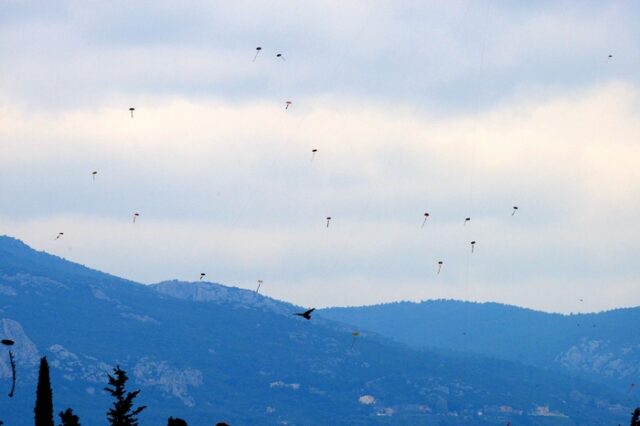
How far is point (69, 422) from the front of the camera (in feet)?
321

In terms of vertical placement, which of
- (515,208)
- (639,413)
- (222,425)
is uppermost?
(515,208)

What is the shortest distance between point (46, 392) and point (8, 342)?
14.7 feet

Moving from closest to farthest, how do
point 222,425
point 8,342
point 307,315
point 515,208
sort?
point 222,425 → point 8,342 → point 307,315 → point 515,208

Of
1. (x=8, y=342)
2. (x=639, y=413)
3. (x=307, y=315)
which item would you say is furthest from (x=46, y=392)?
(x=639, y=413)

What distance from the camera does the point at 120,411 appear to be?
105m

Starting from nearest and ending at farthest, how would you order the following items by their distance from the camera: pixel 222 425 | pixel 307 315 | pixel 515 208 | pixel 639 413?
pixel 222 425 < pixel 639 413 < pixel 307 315 < pixel 515 208

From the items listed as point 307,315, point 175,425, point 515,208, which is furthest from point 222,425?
point 515,208

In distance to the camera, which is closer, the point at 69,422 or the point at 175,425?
the point at 175,425

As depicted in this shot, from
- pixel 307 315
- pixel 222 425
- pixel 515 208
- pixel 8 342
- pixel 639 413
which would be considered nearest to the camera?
pixel 222 425

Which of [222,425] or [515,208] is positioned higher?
[515,208]

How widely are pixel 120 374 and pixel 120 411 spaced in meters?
4.00

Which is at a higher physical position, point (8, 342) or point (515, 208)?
point (515, 208)

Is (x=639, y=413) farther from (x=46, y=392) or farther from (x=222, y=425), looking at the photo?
(x=46, y=392)

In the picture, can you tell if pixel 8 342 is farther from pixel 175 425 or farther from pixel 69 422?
pixel 175 425
